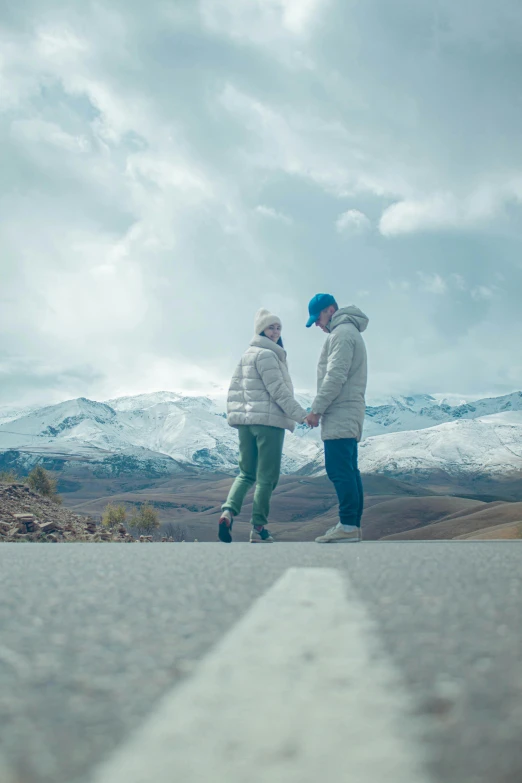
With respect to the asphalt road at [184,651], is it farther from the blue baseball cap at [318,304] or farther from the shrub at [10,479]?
the shrub at [10,479]

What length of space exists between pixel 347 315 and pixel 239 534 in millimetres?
114026

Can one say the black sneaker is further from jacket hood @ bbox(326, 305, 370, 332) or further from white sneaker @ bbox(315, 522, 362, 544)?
jacket hood @ bbox(326, 305, 370, 332)

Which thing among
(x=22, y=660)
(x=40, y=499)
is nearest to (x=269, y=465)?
(x=22, y=660)

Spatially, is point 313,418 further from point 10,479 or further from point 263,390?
point 10,479

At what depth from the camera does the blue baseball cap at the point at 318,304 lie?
299 inches

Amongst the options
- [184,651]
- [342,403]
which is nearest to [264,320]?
[342,403]

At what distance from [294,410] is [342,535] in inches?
63.2

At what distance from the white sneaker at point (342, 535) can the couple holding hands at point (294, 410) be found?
0.01 m

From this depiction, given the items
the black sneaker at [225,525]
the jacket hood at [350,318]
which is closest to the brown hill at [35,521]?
the black sneaker at [225,525]

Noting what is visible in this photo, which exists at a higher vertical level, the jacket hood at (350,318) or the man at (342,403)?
the jacket hood at (350,318)

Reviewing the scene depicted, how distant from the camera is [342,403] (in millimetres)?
7004

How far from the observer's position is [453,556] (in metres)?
3.84

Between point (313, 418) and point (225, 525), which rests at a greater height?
point (313, 418)

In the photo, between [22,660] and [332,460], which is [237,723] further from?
[332,460]
